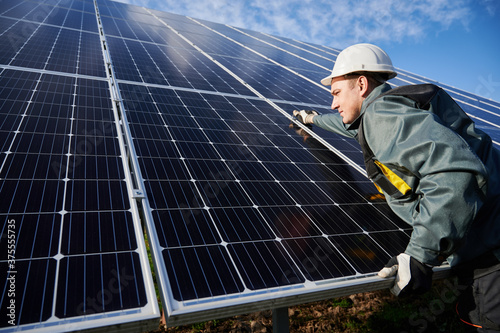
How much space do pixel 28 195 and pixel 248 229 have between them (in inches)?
84.0

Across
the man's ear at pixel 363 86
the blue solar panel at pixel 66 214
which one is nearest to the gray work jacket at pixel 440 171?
the man's ear at pixel 363 86

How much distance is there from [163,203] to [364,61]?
281 cm

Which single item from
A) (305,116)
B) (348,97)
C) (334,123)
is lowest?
(305,116)

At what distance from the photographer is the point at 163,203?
305 centimetres

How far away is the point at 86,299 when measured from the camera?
1988 millimetres

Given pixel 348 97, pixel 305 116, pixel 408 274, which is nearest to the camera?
pixel 408 274

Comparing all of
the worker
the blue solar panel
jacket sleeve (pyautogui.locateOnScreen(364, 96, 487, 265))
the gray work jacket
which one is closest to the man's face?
the worker

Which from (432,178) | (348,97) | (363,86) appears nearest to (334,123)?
(348,97)

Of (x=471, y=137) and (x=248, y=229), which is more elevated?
(x=471, y=137)

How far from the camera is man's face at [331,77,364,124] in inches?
143

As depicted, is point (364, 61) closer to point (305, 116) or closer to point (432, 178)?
point (432, 178)

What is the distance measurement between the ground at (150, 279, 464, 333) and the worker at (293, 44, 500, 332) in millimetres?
2737

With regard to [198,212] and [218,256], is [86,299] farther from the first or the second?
[198,212]

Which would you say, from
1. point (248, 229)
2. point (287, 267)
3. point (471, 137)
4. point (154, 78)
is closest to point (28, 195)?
point (248, 229)
